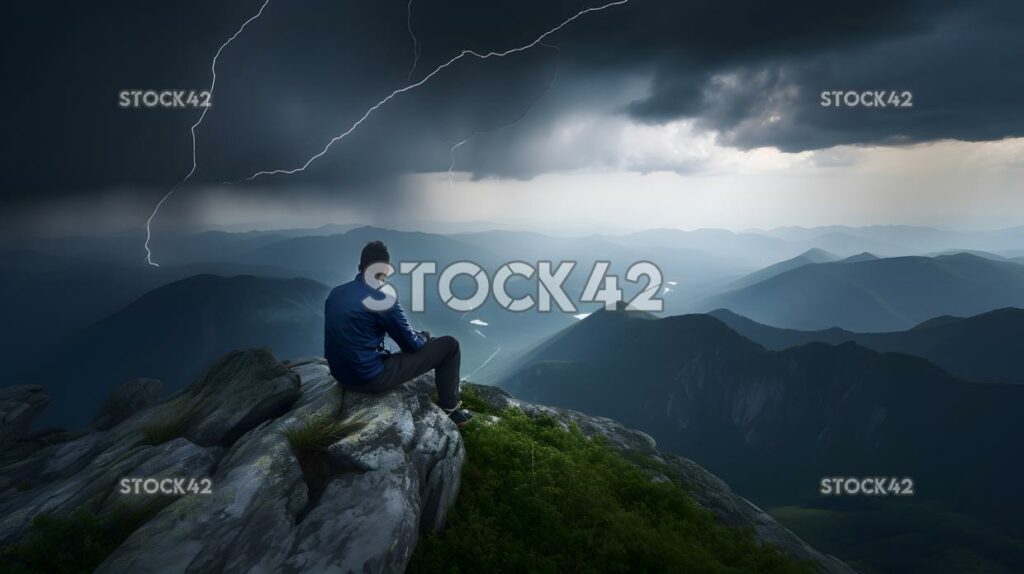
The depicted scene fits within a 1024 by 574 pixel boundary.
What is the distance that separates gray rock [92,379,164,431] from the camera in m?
20.5

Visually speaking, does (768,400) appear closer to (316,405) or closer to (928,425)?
(928,425)

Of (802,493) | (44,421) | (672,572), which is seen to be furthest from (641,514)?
(44,421)

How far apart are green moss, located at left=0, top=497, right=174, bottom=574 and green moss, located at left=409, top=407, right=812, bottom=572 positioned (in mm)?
5146

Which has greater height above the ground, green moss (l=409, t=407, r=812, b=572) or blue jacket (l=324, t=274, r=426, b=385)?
blue jacket (l=324, t=274, r=426, b=385)

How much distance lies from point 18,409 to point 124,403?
Answer: 402 centimetres

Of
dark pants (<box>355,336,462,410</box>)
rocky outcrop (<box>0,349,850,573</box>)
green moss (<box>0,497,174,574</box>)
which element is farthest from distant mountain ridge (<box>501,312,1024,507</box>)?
green moss (<box>0,497,174,574</box>)

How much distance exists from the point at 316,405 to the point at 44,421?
887 ft

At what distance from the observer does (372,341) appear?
9.33m

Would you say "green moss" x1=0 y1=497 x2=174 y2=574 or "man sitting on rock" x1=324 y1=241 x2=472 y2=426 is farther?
"man sitting on rock" x1=324 y1=241 x2=472 y2=426

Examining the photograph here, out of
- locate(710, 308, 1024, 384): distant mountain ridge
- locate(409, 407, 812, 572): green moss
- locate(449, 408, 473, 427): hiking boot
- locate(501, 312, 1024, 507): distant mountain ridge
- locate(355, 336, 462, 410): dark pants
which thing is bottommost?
locate(501, 312, 1024, 507): distant mountain ridge

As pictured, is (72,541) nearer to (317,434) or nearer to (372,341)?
(317,434)

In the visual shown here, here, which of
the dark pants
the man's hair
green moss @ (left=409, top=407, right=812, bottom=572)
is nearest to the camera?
green moss @ (left=409, top=407, right=812, bottom=572)

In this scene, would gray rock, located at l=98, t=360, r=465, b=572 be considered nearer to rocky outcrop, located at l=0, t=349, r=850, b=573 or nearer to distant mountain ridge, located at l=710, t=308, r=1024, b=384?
rocky outcrop, located at l=0, t=349, r=850, b=573

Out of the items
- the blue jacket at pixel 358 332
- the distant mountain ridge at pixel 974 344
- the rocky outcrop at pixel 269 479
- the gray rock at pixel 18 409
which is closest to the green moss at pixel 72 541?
the rocky outcrop at pixel 269 479
